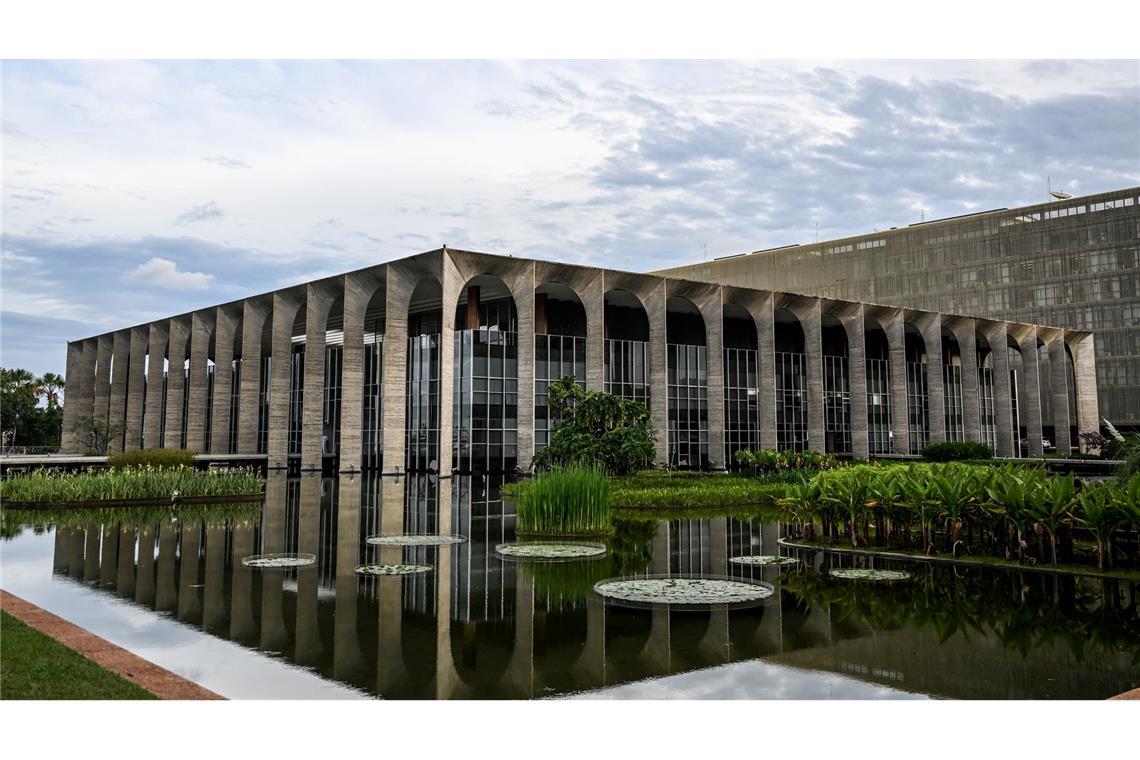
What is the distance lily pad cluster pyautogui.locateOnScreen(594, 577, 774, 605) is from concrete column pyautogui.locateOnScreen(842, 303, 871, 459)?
4640cm

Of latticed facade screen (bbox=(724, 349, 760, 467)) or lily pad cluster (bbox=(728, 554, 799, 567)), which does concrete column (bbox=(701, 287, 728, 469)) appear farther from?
lily pad cluster (bbox=(728, 554, 799, 567))

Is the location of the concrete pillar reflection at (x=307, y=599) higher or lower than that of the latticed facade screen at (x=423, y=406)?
lower

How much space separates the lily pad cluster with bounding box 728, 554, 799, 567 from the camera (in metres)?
13.3

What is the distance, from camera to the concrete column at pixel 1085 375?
69.9 meters

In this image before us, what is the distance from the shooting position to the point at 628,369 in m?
49.8

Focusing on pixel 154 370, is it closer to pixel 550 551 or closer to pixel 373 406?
pixel 373 406

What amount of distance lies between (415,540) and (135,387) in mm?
54884

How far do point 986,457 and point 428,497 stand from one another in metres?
35.5

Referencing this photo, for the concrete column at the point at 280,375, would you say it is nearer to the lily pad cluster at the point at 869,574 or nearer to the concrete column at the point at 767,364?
the concrete column at the point at 767,364

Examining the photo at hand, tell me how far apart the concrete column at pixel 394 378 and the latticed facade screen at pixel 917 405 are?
4368cm

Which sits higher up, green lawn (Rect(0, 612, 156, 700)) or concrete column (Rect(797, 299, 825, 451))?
concrete column (Rect(797, 299, 825, 451))

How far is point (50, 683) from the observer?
612 cm

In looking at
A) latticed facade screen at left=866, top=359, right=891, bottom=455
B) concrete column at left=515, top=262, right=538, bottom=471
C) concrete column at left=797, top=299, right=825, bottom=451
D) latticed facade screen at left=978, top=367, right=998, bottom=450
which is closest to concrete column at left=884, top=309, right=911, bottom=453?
latticed facade screen at left=866, top=359, right=891, bottom=455

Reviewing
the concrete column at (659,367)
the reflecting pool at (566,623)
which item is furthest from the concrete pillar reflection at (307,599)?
the concrete column at (659,367)
